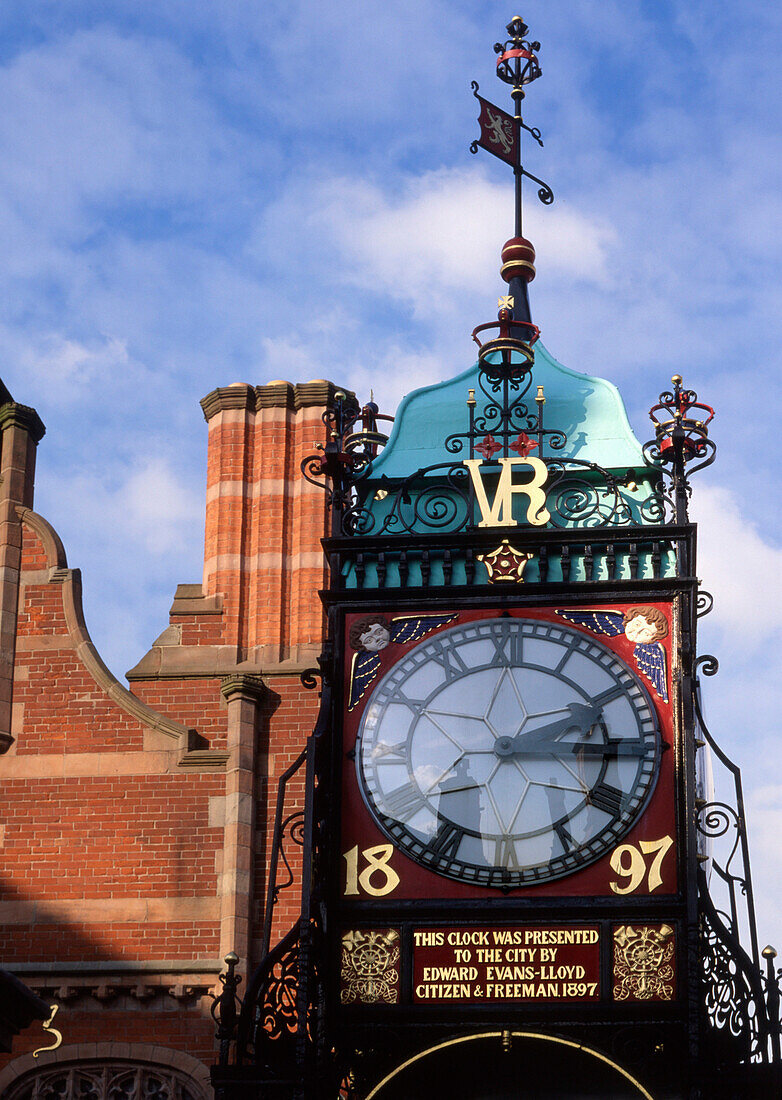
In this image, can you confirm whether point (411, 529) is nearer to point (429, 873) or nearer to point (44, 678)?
point (429, 873)

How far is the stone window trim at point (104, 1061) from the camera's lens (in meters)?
12.9

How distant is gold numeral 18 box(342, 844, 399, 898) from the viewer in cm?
1048

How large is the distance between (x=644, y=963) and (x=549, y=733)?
1.32 m

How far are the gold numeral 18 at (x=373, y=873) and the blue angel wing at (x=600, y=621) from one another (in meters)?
1.61

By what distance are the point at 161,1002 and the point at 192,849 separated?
1.05 metres

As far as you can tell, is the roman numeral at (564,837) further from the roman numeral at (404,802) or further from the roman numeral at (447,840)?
the roman numeral at (404,802)

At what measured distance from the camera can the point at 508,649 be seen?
11.0 m

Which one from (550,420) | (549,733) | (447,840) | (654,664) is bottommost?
(447,840)

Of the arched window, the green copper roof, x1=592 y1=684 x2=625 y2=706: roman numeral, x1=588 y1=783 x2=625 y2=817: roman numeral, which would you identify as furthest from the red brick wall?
x1=588 y1=783 x2=625 y2=817: roman numeral

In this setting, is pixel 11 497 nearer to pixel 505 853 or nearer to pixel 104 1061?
pixel 104 1061

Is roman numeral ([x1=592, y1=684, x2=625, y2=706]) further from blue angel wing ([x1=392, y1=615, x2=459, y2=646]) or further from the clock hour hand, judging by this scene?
blue angel wing ([x1=392, y1=615, x2=459, y2=646])

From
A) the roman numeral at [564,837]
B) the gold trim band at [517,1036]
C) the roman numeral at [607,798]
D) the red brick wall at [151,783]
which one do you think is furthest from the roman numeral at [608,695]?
the red brick wall at [151,783]

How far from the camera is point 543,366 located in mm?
13164

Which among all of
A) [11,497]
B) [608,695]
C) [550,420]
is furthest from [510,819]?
[11,497]
